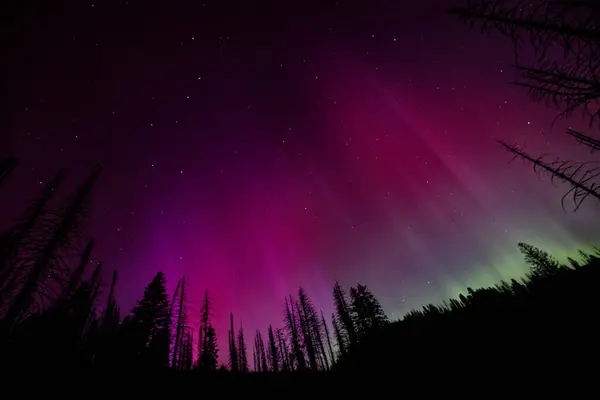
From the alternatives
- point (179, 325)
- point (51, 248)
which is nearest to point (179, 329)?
point (179, 325)

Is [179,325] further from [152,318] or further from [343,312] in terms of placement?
[343,312]

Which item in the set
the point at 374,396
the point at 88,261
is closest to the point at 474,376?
the point at 374,396

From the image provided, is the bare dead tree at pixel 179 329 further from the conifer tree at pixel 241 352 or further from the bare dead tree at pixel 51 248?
the conifer tree at pixel 241 352

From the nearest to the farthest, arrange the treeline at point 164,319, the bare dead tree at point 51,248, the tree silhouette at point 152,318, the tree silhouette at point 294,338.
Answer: the treeline at point 164,319, the bare dead tree at point 51,248, the tree silhouette at point 152,318, the tree silhouette at point 294,338

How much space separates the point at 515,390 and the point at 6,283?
22736 millimetres

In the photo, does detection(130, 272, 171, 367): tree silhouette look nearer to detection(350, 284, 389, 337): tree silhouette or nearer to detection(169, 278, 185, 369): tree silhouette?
detection(169, 278, 185, 369): tree silhouette

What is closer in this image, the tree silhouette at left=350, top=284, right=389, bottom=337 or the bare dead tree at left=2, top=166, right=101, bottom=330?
the bare dead tree at left=2, top=166, right=101, bottom=330

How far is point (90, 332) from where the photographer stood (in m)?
24.2

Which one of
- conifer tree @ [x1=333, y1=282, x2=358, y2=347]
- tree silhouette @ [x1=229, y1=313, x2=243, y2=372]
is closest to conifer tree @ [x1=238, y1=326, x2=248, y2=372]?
tree silhouette @ [x1=229, y1=313, x2=243, y2=372]

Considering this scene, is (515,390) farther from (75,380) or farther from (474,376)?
(75,380)

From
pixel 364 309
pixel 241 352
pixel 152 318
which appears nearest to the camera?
pixel 152 318

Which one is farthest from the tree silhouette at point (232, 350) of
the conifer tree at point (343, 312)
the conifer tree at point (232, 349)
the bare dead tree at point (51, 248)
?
the bare dead tree at point (51, 248)

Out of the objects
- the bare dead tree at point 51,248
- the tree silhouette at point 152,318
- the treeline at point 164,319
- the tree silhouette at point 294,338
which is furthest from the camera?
the tree silhouette at point 294,338

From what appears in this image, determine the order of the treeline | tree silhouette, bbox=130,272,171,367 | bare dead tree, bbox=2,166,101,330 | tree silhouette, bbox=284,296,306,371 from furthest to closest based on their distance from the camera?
1. tree silhouette, bbox=284,296,306,371
2. tree silhouette, bbox=130,272,171,367
3. bare dead tree, bbox=2,166,101,330
4. the treeline
